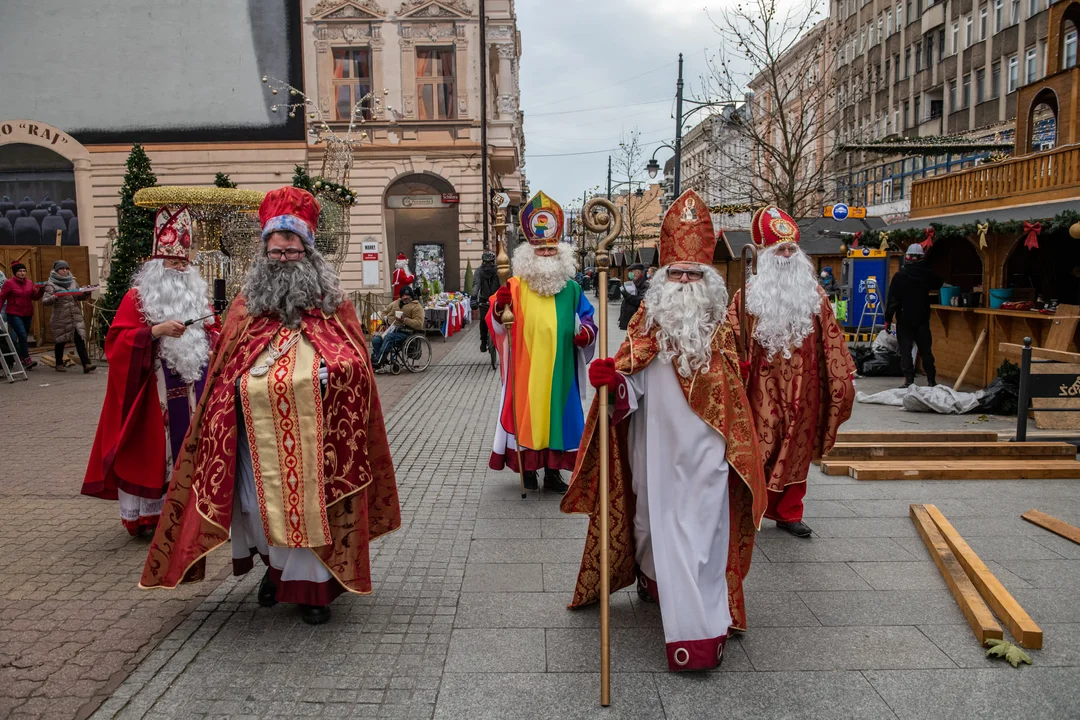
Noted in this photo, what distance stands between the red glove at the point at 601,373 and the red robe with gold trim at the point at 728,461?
17 centimetres

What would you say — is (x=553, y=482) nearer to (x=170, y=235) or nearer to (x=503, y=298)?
(x=503, y=298)

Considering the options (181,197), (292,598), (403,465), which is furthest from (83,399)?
(292,598)

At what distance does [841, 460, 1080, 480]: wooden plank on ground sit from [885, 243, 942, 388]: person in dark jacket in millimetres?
4882

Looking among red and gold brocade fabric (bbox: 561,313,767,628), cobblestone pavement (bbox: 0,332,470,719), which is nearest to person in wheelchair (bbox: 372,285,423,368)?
cobblestone pavement (bbox: 0,332,470,719)

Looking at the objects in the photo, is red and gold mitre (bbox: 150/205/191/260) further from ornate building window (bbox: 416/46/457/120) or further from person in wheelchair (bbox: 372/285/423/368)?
ornate building window (bbox: 416/46/457/120)

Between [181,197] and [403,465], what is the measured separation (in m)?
6.31

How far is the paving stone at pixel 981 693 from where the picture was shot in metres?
3.33

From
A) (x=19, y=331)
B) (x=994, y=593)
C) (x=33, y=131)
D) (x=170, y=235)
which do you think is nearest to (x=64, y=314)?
(x=19, y=331)

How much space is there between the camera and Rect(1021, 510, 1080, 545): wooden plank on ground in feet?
17.8

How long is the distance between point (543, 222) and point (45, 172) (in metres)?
25.9

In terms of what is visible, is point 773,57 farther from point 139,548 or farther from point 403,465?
point 139,548

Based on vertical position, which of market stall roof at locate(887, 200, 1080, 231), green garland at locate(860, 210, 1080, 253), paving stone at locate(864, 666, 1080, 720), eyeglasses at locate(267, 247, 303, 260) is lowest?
paving stone at locate(864, 666, 1080, 720)

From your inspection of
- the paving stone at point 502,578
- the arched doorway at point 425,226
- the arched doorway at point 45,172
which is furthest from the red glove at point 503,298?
the arched doorway at point 45,172

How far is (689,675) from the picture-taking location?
3666mm
